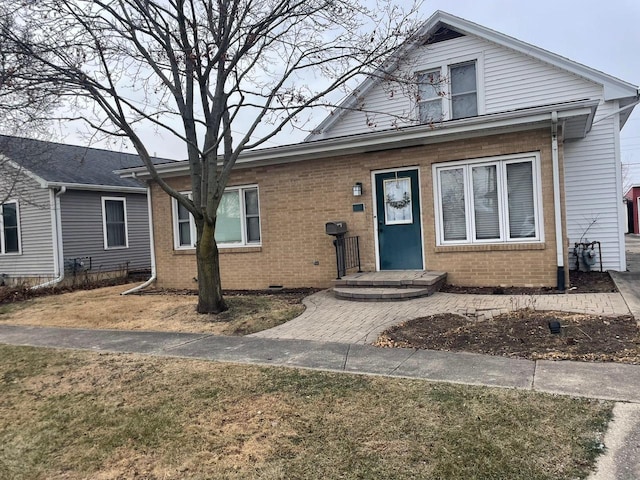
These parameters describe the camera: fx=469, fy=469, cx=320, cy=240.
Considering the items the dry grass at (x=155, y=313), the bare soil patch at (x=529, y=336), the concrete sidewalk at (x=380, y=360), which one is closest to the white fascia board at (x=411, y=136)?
the dry grass at (x=155, y=313)

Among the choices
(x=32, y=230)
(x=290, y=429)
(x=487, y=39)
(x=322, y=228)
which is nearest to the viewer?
(x=290, y=429)

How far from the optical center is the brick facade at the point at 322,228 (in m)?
8.48

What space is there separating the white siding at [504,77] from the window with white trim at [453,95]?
22 centimetres

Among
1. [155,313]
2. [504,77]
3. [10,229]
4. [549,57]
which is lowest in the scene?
[155,313]

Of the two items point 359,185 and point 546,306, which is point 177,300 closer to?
point 359,185

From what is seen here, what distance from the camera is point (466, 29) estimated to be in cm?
1216

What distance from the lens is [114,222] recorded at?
1631cm

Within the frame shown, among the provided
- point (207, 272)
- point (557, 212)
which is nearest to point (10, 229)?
point (207, 272)

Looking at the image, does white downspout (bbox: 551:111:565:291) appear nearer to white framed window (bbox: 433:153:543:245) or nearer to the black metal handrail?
white framed window (bbox: 433:153:543:245)

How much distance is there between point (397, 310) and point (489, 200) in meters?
3.12

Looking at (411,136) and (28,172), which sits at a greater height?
(28,172)

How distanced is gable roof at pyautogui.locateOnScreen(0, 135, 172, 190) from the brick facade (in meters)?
4.70

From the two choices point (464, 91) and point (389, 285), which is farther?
point (464, 91)

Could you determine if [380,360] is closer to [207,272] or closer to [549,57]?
[207,272]
